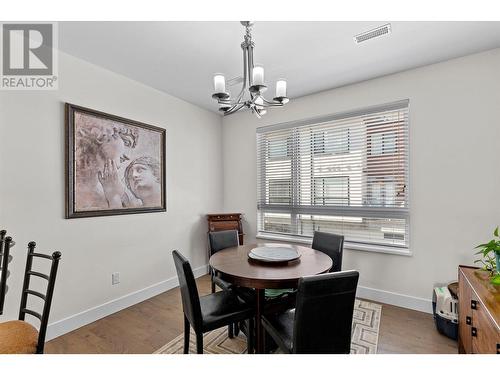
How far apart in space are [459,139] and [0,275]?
12.9ft

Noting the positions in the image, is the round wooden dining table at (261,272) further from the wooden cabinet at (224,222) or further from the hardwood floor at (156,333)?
the wooden cabinet at (224,222)

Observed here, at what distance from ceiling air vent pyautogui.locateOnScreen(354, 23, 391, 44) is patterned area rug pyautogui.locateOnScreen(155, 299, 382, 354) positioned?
258 centimetres

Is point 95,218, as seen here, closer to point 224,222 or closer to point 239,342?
point 224,222

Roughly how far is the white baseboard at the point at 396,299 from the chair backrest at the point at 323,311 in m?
1.75

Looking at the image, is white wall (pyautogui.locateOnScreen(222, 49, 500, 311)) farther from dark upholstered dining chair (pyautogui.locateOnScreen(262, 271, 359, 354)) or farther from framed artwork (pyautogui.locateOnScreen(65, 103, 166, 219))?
framed artwork (pyautogui.locateOnScreen(65, 103, 166, 219))

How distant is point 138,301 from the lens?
2959mm

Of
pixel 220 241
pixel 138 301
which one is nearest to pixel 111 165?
pixel 220 241

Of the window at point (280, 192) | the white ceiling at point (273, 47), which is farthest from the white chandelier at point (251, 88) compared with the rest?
the window at point (280, 192)

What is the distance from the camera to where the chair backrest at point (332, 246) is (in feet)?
8.18

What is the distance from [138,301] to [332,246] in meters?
2.32

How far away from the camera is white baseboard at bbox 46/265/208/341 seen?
2260mm

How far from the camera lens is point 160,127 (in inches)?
127

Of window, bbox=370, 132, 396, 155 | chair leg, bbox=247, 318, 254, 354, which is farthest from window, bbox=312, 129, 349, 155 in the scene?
chair leg, bbox=247, 318, 254, 354

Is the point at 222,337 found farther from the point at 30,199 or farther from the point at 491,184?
the point at 491,184
